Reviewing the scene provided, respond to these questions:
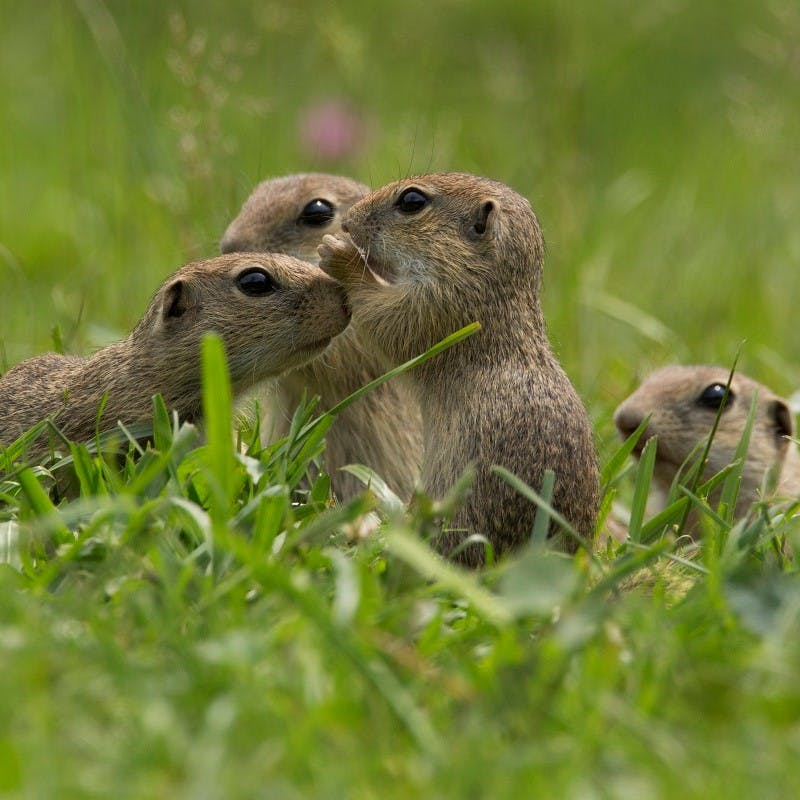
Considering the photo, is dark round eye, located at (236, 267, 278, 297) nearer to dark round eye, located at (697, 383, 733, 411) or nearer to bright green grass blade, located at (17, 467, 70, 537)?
bright green grass blade, located at (17, 467, 70, 537)

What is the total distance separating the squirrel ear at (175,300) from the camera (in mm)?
4441

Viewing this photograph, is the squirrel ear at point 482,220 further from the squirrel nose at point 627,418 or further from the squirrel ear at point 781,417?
the squirrel ear at point 781,417

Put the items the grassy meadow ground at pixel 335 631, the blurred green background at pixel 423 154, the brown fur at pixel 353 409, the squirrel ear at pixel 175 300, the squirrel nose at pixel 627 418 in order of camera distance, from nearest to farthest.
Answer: the grassy meadow ground at pixel 335 631, the squirrel ear at pixel 175 300, the brown fur at pixel 353 409, the squirrel nose at pixel 627 418, the blurred green background at pixel 423 154

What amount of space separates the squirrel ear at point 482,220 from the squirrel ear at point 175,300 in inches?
37.4

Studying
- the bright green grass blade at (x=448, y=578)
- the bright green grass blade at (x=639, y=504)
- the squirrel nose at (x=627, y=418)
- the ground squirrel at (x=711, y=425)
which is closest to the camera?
the bright green grass blade at (x=448, y=578)

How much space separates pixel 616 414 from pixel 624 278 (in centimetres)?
321

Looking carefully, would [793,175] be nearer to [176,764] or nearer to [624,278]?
[624,278]

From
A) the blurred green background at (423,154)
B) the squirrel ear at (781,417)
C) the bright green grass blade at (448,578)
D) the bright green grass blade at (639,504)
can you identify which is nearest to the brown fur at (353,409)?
the blurred green background at (423,154)

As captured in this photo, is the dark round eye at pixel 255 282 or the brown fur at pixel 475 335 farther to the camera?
the dark round eye at pixel 255 282

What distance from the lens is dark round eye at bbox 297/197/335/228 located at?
17.3 feet

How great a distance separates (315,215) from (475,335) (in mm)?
1154

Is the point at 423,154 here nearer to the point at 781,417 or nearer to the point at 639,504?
the point at 781,417

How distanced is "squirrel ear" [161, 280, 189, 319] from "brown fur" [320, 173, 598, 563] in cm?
48

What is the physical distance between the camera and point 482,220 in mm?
4543
